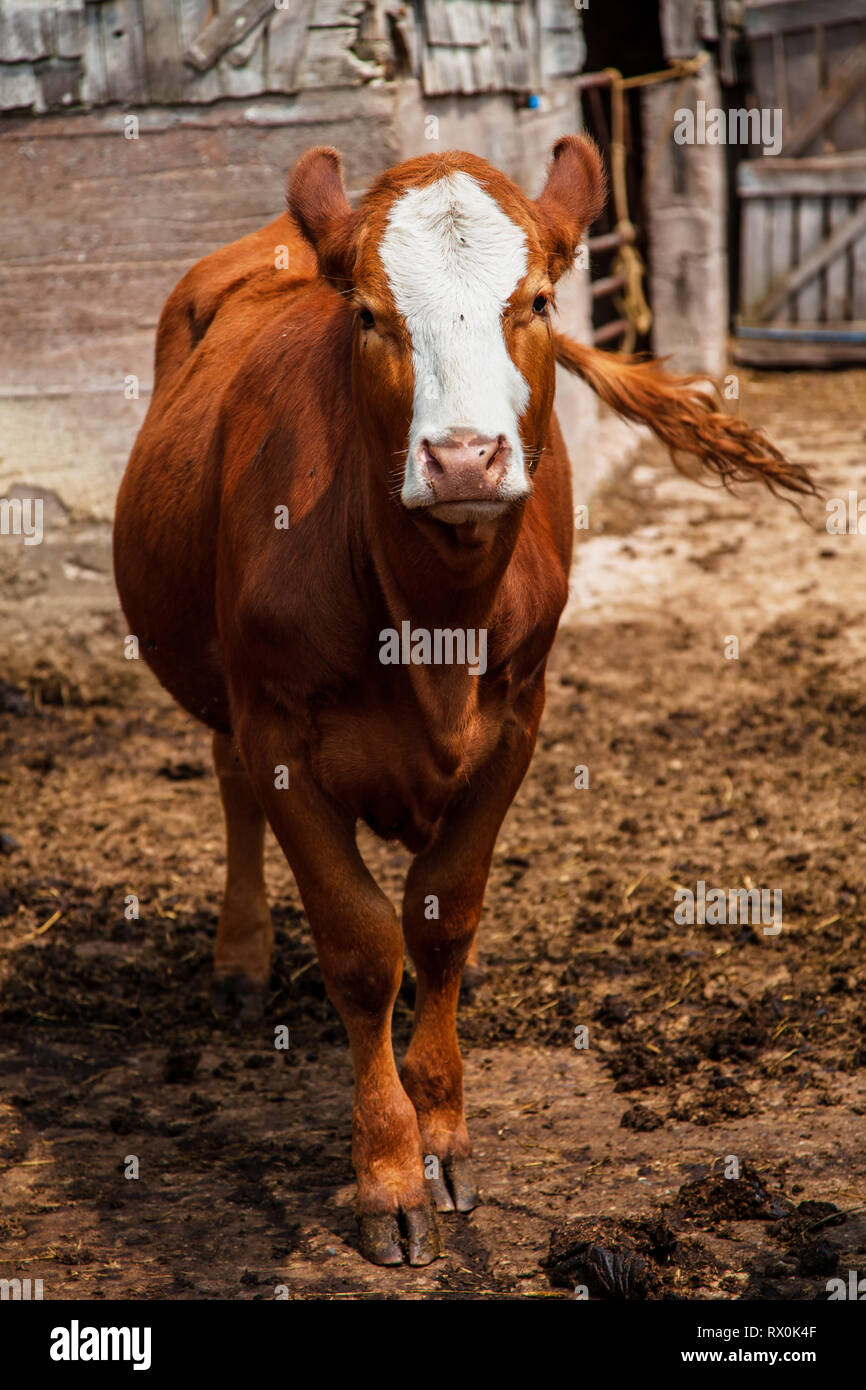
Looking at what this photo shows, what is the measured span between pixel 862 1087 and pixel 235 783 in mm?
1929

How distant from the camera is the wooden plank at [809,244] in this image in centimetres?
1238

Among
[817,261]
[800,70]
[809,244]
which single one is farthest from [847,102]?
[817,261]

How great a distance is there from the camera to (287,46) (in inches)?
252

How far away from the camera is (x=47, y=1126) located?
149 inches

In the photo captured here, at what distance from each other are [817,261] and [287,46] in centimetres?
698

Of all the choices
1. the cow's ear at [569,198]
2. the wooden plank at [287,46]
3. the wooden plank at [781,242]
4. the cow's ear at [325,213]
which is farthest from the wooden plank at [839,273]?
the cow's ear at [325,213]

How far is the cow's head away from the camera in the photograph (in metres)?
2.63

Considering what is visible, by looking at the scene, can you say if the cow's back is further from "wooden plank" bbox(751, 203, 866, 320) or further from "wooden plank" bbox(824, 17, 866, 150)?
"wooden plank" bbox(824, 17, 866, 150)

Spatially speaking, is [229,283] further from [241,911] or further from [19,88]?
[19,88]

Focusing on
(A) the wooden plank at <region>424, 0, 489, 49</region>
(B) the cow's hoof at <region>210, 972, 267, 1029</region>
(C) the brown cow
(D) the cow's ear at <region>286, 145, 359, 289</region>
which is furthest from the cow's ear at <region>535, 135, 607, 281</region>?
(A) the wooden plank at <region>424, 0, 489, 49</region>

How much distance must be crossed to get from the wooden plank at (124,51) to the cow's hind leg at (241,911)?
132 inches

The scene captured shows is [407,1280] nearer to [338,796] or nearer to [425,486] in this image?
[338,796]
